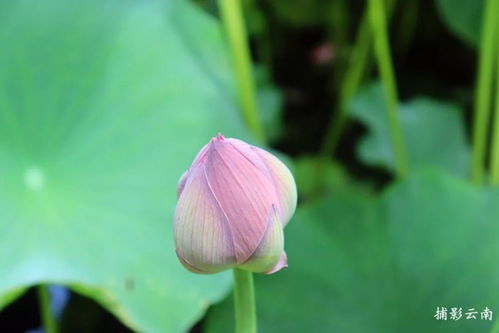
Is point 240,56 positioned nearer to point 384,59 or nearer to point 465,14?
point 384,59

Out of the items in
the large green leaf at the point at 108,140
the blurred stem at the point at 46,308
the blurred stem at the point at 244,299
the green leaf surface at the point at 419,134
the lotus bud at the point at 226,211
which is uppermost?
the green leaf surface at the point at 419,134

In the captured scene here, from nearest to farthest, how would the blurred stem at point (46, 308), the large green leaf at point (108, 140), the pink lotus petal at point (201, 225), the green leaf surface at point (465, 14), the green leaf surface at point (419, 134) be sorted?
1. the pink lotus petal at point (201, 225)
2. the large green leaf at point (108, 140)
3. the blurred stem at point (46, 308)
4. the green leaf surface at point (465, 14)
5. the green leaf surface at point (419, 134)


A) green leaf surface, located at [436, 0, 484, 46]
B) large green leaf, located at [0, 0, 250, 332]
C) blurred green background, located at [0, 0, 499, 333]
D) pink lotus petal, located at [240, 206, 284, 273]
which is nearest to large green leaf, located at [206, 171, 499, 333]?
blurred green background, located at [0, 0, 499, 333]

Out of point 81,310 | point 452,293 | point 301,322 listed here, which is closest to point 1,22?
point 81,310

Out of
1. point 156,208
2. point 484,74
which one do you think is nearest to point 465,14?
point 484,74

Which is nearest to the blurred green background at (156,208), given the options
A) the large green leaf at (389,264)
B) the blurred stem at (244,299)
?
the large green leaf at (389,264)

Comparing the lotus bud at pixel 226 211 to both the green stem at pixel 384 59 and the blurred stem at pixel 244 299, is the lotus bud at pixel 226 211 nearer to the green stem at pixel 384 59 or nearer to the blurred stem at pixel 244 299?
the blurred stem at pixel 244 299

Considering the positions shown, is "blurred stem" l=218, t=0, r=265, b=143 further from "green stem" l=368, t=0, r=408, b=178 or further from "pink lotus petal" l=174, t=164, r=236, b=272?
"pink lotus petal" l=174, t=164, r=236, b=272
